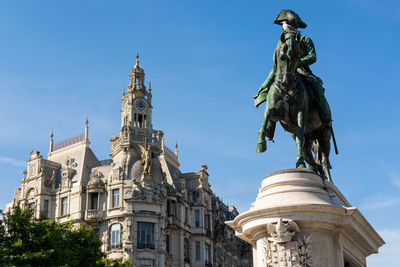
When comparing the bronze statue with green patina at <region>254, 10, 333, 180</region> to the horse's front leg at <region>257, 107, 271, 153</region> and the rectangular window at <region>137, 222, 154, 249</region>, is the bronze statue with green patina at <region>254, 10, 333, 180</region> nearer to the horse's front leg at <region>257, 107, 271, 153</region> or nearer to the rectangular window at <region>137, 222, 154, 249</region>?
the horse's front leg at <region>257, 107, 271, 153</region>

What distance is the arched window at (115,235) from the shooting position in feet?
180

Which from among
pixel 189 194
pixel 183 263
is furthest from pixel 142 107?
pixel 183 263

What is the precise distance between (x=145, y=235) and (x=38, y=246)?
2619 cm

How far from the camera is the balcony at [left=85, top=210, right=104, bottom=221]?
56219 millimetres

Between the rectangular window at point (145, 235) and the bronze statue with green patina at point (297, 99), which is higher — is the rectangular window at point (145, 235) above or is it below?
above

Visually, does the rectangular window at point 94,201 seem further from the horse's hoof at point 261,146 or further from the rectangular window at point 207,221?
the horse's hoof at point 261,146

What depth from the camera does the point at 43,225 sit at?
3064cm

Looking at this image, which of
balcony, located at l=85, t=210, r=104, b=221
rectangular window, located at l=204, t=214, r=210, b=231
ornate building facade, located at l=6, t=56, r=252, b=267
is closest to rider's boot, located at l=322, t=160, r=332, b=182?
ornate building facade, located at l=6, t=56, r=252, b=267

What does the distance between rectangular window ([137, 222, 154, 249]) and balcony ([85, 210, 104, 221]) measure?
3892 mm

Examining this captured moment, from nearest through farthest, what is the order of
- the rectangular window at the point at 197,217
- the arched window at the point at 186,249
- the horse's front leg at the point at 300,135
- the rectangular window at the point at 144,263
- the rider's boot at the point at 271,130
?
1. the horse's front leg at the point at 300,135
2. the rider's boot at the point at 271,130
3. the rectangular window at the point at 144,263
4. the arched window at the point at 186,249
5. the rectangular window at the point at 197,217

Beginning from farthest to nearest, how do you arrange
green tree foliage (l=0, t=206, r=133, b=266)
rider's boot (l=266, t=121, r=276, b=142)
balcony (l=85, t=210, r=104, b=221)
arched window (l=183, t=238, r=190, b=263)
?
arched window (l=183, t=238, r=190, b=263) → balcony (l=85, t=210, r=104, b=221) → green tree foliage (l=0, t=206, r=133, b=266) → rider's boot (l=266, t=121, r=276, b=142)

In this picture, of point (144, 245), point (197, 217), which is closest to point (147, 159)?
point (144, 245)

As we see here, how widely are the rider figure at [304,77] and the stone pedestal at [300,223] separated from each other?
1.58 metres

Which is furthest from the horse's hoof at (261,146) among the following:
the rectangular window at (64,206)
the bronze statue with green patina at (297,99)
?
the rectangular window at (64,206)
